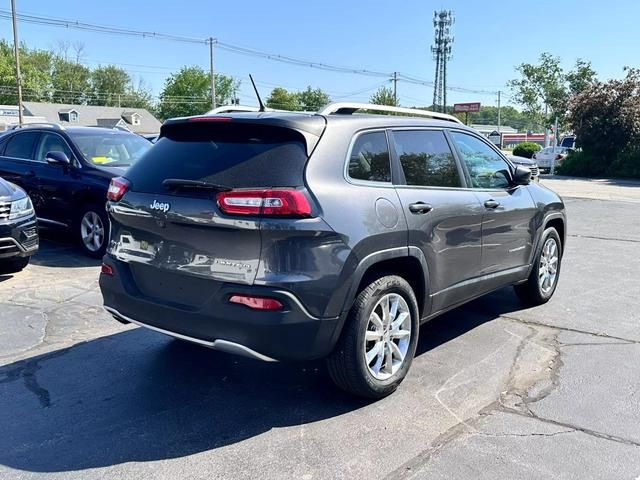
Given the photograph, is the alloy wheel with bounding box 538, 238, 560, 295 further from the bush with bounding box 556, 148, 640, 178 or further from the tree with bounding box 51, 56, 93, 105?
the tree with bounding box 51, 56, 93, 105

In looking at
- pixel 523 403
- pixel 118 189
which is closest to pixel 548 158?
pixel 523 403

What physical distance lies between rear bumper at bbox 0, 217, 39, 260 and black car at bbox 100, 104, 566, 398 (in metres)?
3.28

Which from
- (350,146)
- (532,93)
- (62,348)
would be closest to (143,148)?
(62,348)

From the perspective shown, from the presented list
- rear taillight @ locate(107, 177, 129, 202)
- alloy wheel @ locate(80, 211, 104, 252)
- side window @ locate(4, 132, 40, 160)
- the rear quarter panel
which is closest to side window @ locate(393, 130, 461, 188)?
the rear quarter panel

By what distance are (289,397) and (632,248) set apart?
25.0ft

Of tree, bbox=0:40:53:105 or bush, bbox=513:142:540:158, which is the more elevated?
tree, bbox=0:40:53:105

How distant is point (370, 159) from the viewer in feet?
12.9

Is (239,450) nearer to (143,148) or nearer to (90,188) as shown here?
(90,188)

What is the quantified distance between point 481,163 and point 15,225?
16.9 feet

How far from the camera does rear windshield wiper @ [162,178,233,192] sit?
3.45 meters

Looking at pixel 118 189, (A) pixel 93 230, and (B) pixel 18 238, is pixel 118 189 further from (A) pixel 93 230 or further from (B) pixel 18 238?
(A) pixel 93 230

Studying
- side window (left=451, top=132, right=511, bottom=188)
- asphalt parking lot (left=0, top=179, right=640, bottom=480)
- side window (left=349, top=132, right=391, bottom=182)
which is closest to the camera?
asphalt parking lot (left=0, top=179, right=640, bottom=480)

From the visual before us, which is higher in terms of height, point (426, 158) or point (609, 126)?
point (609, 126)

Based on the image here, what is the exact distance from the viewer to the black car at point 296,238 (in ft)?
11.0
